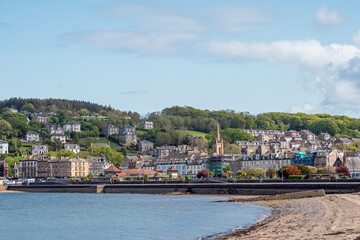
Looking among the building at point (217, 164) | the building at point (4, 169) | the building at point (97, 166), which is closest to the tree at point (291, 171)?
the building at point (217, 164)

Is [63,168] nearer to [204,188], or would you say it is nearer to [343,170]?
[204,188]

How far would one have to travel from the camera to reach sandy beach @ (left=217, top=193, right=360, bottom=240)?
1285 inches

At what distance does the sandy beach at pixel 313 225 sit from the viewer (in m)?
32.6

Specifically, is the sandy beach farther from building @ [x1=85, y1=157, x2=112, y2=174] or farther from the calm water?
building @ [x1=85, y1=157, x2=112, y2=174]

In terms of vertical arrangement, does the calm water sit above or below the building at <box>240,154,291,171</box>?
below

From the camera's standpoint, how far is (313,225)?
125 ft

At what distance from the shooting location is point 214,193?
307 feet

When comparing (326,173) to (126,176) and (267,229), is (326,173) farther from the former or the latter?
(267,229)

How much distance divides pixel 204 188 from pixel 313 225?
58012 millimetres

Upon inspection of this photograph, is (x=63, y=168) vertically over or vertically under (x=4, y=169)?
under

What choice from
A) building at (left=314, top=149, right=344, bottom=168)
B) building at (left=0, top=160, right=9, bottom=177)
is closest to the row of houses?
building at (left=0, top=160, right=9, bottom=177)

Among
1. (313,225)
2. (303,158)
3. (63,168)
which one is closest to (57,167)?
(63,168)

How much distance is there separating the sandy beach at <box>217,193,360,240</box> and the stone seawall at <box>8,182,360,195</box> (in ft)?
62.5

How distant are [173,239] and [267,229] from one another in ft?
20.1
